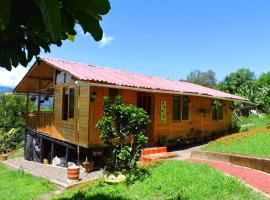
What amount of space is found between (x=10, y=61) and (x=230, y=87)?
54428 millimetres

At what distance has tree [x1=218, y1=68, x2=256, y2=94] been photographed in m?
55.3

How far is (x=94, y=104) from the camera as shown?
12852 mm

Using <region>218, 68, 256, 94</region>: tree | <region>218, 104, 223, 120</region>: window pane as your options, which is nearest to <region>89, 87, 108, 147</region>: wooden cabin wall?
<region>218, 104, 223, 120</region>: window pane

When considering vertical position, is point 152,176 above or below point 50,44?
below

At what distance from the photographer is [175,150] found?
627 inches

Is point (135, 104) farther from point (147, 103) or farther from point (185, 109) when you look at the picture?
point (185, 109)

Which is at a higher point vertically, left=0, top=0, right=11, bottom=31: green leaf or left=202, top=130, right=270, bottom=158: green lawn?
left=0, top=0, right=11, bottom=31: green leaf

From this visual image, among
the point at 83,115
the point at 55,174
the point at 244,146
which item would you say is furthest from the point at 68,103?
the point at 244,146

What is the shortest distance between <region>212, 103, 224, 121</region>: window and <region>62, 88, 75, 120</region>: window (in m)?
9.38

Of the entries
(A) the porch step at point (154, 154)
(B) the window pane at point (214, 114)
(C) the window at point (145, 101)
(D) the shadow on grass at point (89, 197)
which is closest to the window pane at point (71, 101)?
(C) the window at point (145, 101)

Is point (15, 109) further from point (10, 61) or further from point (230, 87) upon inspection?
point (230, 87)

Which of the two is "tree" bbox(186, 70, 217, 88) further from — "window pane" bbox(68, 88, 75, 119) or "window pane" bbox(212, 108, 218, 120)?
"window pane" bbox(68, 88, 75, 119)

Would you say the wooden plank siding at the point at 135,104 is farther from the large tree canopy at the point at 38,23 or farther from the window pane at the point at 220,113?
the large tree canopy at the point at 38,23

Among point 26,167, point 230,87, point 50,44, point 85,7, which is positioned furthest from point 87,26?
point 230,87
